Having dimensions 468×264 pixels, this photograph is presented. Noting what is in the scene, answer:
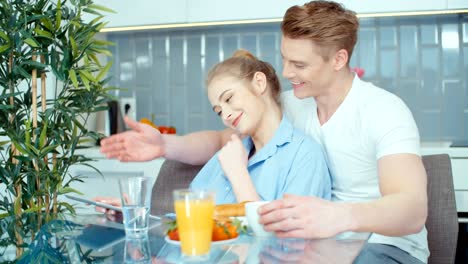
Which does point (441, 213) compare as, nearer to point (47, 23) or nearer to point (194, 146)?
point (194, 146)

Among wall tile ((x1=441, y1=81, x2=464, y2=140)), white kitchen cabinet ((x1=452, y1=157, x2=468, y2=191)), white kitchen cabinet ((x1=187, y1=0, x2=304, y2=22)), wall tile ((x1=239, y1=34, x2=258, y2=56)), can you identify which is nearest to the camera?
white kitchen cabinet ((x1=452, y1=157, x2=468, y2=191))

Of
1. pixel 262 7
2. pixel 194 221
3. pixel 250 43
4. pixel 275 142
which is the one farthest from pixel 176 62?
pixel 194 221

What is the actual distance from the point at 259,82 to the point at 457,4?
1809 mm

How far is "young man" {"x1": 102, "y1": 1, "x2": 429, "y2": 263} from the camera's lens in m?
1.96

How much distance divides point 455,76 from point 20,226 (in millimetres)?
2920

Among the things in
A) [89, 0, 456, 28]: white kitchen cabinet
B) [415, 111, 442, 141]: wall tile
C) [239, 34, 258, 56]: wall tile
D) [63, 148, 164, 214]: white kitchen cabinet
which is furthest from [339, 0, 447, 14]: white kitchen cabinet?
[63, 148, 164, 214]: white kitchen cabinet

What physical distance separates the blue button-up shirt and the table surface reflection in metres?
0.52

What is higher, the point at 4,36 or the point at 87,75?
the point at 4,36

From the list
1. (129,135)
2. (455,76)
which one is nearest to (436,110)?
(455,76)

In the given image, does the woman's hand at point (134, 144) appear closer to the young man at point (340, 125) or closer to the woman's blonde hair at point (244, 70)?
the young man at point (340, 125)

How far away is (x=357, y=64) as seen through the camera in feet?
13.5

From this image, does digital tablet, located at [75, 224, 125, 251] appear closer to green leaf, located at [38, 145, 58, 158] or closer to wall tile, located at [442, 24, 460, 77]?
green leaf, located at [38, 145, 58, 158]

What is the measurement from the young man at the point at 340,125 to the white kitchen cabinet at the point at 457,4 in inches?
62.3

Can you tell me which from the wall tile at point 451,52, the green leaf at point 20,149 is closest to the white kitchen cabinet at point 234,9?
the wall tile at point 451,52
